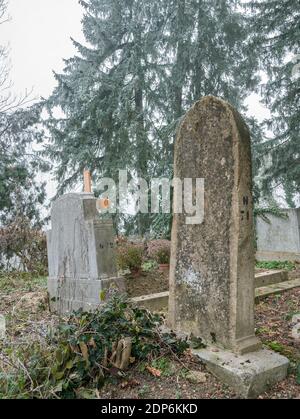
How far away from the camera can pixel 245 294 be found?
3332mm

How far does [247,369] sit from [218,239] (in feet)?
3.68

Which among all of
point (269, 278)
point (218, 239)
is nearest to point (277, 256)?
point (269, 278)

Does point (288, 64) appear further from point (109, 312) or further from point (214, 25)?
point (109, 312)

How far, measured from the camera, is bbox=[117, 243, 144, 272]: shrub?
301 inches

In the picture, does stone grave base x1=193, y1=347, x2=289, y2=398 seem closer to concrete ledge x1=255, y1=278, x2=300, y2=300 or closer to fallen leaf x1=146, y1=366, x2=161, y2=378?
fallen leaf x1=146, y1=366, x2=161, y2=378

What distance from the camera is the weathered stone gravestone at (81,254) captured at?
5.50 meters

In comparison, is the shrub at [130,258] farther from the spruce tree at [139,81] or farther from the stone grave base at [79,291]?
the spruce tree at [139,81]

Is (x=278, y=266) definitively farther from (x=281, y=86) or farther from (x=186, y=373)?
(x=186, y=373)

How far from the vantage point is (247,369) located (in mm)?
2898

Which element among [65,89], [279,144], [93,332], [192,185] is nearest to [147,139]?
[65,89]

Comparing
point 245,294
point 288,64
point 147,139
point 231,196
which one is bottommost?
point 245,294
